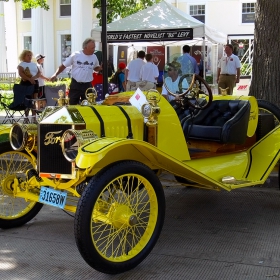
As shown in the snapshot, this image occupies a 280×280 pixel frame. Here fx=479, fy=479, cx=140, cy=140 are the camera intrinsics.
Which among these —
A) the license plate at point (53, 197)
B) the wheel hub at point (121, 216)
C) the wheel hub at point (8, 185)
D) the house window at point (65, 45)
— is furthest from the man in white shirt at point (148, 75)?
the house window at point (65, 45)

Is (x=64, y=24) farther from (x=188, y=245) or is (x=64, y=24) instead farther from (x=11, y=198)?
(x=188, y=245)

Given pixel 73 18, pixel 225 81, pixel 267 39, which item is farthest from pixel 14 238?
pixel 73 18

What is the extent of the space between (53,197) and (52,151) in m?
0.39

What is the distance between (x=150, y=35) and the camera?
40.5ft

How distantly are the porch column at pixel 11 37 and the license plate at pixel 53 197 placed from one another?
94.4ft

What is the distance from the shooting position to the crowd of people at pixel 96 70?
7465mm

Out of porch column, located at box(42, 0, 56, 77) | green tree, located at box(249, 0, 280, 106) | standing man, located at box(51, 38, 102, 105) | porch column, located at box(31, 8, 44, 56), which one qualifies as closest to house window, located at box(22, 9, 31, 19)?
porch column, located at box(42, 0, 56, 77)

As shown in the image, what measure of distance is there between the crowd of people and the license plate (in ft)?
6.16

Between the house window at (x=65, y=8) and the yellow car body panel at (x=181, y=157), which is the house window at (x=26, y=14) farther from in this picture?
the yellow car body panel at (x=181, y=157)

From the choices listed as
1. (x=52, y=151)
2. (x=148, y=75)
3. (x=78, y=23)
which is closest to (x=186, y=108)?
(x=52, y=151)

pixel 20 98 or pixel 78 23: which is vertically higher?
pixel 78 23

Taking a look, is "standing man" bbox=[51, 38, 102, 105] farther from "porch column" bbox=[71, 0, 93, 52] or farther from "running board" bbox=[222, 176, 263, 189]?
"porch column" bbox=[71, 0, 93, 52]

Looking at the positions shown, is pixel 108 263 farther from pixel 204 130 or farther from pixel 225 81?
pixel 225 81

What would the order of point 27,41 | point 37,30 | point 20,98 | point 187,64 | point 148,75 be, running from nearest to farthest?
1. point 187,64
2. point 20,98
3. point 148,75
4. point 37,30
5. point 27,41
